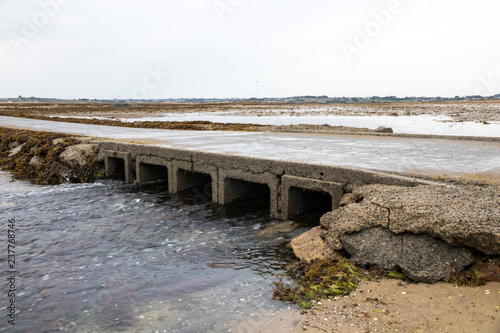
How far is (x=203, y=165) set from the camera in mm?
9250

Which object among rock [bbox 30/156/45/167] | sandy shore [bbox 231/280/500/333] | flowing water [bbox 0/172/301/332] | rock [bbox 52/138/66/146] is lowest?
flowing water [bbox 0/172/301/332]

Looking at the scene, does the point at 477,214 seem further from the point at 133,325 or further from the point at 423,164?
the point at 133,325

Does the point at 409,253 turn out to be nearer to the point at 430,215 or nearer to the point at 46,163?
the point at 430,215

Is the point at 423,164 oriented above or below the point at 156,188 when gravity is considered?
above

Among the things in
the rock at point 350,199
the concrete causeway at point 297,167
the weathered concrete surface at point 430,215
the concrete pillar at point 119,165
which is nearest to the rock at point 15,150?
the concrete pillar at point 119,165

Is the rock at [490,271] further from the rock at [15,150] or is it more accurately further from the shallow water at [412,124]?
the rock at [15,150]

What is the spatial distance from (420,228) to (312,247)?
1.62m

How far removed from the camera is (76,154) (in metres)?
12.8

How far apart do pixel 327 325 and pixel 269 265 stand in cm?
204

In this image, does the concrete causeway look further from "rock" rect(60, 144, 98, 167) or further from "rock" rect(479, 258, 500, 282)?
"rock" rect(479, 258, 500, 282)

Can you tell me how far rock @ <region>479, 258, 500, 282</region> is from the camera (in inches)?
155

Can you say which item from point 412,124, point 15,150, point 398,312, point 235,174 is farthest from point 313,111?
point 398,312

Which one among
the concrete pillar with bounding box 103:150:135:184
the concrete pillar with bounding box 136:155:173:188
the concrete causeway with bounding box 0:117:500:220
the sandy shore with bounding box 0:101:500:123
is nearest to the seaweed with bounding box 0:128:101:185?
the concrete pillar with bounding box 103:150:135:184

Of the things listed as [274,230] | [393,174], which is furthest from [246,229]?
[393,174]
